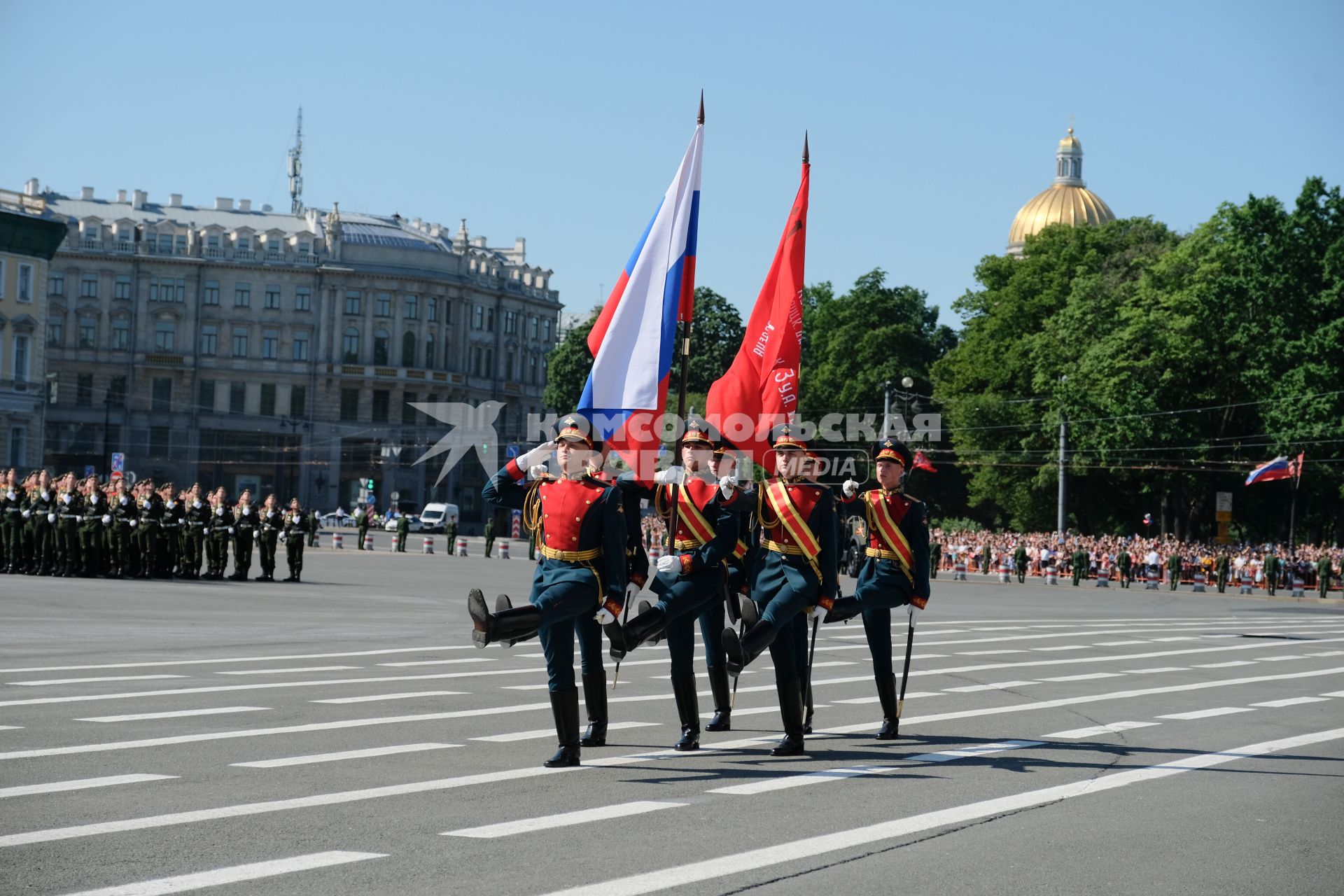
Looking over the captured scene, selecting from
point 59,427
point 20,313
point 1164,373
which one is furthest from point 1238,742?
point 59,427

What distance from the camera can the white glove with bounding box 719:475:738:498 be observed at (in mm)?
11352

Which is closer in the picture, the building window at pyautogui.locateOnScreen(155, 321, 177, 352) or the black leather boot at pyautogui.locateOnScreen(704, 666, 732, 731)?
the black leather boot at pyautogui.locateOnScreen(704, 666, 732, 731)

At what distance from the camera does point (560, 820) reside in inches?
330

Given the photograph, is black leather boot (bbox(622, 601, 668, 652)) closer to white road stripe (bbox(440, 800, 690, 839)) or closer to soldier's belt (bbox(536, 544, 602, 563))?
soldier's belt (bbox(536, 544, 602, 563))

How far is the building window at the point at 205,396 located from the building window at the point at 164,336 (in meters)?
2.99

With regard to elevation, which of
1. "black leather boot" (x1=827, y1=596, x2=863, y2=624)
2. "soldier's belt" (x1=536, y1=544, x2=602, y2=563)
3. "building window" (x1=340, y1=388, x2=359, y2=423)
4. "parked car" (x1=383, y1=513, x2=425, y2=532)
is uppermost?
"building window" (x1=340, y1=388, x2=359, y2=423)

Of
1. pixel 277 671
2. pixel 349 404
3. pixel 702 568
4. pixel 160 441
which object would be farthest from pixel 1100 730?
pixel 349 404

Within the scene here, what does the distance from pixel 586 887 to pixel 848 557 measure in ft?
141

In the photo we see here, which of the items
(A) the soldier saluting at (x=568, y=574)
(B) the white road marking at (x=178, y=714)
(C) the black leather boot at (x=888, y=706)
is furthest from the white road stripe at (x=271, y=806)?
(B) the white road marking at (x=178, y=714)

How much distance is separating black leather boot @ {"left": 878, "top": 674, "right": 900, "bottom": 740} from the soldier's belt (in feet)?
8.73

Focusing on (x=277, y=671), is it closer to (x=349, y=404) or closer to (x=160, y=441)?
(x=160, y=441)

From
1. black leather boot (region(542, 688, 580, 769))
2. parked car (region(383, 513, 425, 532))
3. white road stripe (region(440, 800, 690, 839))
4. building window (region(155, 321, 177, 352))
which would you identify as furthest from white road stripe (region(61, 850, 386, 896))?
building window (region(155, 321, 177, 352))

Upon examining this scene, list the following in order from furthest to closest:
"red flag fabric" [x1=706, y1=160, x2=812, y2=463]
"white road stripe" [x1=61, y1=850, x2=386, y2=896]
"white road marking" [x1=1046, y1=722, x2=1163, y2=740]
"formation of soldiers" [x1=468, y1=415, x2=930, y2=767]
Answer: "red flag fabric" [x1=706, y1=160, x2=812, y2=463] → "white road marking" [x1=1046, y1=722, x2=1163, y2=740] → "formation of soldiers" [x1=468, y1=415, x2=930, y2=767] → "white road stripe" [x1=61, y1=850, x2=386, y2=896]

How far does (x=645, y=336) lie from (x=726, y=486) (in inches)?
103
